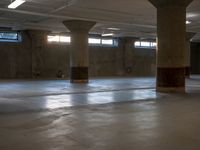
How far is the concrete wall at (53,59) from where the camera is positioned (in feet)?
85.7

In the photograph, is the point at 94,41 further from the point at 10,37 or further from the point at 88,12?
the point at 88,12

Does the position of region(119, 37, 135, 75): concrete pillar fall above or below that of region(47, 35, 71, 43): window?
below

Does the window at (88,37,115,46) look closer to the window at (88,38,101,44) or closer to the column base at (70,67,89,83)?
the window at (88,38,101,44)

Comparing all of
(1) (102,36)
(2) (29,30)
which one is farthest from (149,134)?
(1) (102,36)

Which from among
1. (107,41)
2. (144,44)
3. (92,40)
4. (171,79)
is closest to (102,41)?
(107,41)

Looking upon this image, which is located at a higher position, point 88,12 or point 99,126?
point 88,12

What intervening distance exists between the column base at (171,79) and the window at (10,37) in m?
16.4

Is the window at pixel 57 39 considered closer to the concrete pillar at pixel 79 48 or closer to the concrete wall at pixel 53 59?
the concrete wall at pixel 53 59

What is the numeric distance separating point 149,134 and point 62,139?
1.50m

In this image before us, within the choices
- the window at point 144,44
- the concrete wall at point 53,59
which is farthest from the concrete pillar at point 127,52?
the window at point 144,44

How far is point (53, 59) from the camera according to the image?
27953mm

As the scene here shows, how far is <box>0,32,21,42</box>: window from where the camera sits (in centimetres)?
2569

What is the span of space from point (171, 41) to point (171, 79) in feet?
5.14

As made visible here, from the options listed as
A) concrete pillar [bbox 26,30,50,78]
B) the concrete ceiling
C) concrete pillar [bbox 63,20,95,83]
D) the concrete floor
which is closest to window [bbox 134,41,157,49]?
concrete pillar [bbox 26,30,50,78]
